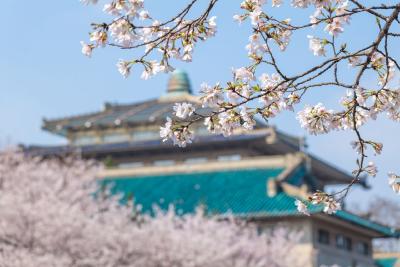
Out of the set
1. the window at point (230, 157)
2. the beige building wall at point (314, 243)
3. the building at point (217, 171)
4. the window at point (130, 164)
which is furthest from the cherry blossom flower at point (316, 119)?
the window at point (130, 164)

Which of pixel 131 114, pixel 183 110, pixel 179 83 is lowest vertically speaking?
pixel 183 110

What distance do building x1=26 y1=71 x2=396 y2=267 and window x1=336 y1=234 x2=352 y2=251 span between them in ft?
0.18

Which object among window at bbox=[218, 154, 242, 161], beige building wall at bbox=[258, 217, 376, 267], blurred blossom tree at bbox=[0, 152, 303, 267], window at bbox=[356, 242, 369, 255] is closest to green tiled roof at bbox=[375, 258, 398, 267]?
window at bbox=[356, 242, 369, 255]

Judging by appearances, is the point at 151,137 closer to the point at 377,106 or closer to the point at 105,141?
the point at 105,141

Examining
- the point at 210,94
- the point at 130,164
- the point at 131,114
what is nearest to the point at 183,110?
the point at 210,94

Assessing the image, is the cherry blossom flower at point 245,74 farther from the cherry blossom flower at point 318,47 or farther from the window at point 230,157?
the window at point 230,157

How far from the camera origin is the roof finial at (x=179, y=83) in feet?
228

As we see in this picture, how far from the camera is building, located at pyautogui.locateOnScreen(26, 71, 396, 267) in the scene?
4944 centimetres

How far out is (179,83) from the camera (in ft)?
228

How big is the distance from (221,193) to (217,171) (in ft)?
13.6

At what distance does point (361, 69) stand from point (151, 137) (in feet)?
173

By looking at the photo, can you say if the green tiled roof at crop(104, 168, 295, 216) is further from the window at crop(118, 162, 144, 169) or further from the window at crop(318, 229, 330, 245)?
the window at crop(118, 162, 144, 169)

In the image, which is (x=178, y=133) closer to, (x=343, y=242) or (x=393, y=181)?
(x=393, y=181)

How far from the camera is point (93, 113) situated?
227 feet
